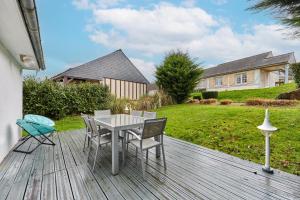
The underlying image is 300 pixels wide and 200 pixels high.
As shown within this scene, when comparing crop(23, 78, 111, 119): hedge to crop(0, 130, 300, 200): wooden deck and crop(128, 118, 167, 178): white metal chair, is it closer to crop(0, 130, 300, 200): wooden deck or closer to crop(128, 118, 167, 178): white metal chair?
crop(0, 130, 300, 200): wooden deck

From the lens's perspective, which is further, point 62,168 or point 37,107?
point 37,107

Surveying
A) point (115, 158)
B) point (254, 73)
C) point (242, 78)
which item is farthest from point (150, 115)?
point (242, 78)

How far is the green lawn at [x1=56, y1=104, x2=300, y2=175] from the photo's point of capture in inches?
134

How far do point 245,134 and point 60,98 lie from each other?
26.4 ft

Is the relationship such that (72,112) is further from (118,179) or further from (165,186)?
(165,186)

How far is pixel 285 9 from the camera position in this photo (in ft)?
7.64

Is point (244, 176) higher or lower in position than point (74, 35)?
lower

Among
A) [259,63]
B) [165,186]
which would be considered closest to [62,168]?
[165,186]

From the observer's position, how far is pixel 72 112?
9.12 m

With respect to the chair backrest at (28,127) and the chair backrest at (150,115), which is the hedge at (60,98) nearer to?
the chair backrest at (28,127)

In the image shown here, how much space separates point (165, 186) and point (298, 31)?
9.40 feet

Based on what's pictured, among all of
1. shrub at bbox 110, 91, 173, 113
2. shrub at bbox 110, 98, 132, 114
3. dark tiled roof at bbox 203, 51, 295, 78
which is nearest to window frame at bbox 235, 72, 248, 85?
dark tiled roof at bbox 203, 51, 295, 78

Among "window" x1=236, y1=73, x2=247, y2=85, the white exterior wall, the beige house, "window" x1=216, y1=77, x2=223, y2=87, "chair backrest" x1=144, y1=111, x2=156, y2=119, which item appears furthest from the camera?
"window" x1=216, y1=77, x2=223, y2=87

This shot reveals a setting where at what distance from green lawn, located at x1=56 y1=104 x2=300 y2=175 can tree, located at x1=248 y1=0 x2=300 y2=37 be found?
2.29m
